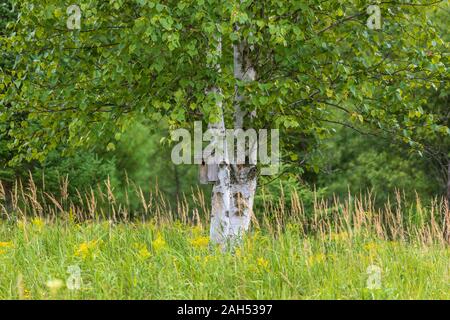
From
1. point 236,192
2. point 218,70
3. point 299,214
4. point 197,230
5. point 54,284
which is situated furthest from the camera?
point 299,214

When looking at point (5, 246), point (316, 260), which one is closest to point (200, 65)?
point (316, 260)

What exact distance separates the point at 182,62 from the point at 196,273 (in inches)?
99.3

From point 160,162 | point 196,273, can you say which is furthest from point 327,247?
point 160,162

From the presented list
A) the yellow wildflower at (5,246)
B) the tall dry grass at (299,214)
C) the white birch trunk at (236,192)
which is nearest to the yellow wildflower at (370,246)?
the tall dry grass at (299,214)

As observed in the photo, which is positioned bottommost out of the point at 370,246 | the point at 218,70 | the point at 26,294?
the point at 26,294

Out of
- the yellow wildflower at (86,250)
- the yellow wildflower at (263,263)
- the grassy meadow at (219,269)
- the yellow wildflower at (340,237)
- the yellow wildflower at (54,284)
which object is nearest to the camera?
the yellow wildflower at (54,284)

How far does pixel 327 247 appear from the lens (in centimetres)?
768

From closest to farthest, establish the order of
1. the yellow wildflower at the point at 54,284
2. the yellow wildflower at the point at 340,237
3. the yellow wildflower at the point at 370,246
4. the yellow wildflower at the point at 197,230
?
the yellow wildflower at the point at 54,284 → the yellow wildflower at the point at 370,246 → the yellow wildflower at the point at 340,237 → the yellow wildflower at the point at 197,230

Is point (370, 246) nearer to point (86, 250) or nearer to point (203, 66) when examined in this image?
point (203, 66)

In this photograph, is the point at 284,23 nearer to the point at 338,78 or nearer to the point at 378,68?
the point at 338,78

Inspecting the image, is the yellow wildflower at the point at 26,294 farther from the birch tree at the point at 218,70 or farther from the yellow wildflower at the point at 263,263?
the birch tree at the point at 218,70

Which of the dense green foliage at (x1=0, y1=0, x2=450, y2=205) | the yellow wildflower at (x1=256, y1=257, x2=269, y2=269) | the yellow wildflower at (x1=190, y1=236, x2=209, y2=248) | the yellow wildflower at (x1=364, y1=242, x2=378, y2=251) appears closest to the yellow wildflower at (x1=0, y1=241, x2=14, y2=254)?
the dense green foliage at (x1=0, y1=0, x2=450, y2=205)

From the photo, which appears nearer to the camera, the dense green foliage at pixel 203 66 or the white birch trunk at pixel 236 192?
the dense green foliage at pixel 203 66

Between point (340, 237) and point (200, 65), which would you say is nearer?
point (340, 237)
